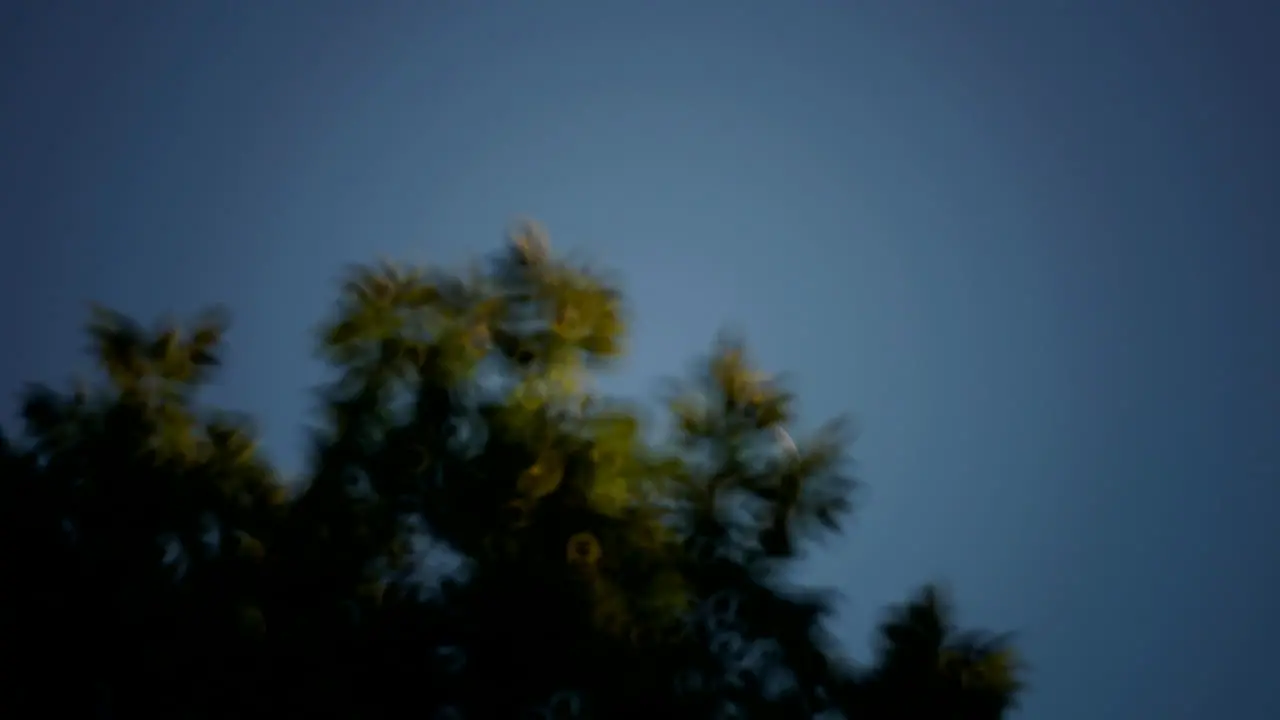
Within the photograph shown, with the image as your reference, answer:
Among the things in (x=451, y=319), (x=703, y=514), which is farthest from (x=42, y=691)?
(x=703, y=514)

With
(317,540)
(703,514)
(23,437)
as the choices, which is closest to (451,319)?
(317,540)

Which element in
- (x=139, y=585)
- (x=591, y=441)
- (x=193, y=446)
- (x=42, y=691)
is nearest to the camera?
(x=42, y=691)

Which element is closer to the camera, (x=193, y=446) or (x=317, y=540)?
A: (x=317, y=540)

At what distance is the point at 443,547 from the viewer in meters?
8.85

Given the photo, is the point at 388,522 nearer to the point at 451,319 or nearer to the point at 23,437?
the point at 451,319

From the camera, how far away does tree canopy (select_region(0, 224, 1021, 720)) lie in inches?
299

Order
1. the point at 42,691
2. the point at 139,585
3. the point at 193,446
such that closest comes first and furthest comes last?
the point at 42,691
the point at 139,585
the point at 193,446

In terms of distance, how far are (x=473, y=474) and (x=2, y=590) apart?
3736 mm

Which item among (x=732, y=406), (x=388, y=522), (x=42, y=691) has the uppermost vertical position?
(x=732, y=406)

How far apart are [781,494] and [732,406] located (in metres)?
0.96

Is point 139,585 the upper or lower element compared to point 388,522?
lower

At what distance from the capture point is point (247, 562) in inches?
321

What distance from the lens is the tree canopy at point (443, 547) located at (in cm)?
761

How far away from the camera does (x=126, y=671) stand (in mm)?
7516
